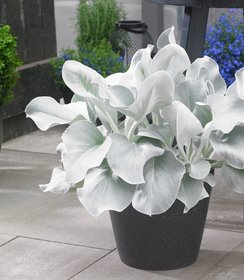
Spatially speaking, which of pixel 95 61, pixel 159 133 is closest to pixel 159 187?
pixel 159 133

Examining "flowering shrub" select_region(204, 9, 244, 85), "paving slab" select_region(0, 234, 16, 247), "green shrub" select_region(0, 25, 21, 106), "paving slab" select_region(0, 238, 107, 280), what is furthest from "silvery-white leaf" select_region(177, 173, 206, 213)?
"flowering shrub" select_region(204, 9, 244, 85)

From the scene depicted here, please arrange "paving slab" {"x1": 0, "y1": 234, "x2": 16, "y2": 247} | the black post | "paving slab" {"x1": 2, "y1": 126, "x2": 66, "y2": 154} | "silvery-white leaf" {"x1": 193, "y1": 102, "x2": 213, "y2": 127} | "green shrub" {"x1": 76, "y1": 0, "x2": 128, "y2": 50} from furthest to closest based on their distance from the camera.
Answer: "green shrub" {"x1": 76, "y1": 0, "x2": 128, "y2": 50} → "paving slab" {"x1": 2, "y1": 126, "x2": 66, "y2": 154} → the black post → "paving slab" {"x1": 0, "y1": 234, "x2": 16, "y2": 247} → "silvery-white leaf" {"x1": 193, "y1": 102, "x2": 213, "y2": 127}

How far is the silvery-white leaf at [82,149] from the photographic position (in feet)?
14.3

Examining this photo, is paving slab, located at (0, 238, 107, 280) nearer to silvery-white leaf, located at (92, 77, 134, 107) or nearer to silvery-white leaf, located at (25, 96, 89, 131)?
silvery-white leaf, located at (25, 96, 89, 131)

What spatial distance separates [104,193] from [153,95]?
554mm

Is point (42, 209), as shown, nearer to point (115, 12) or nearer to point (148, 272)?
point (148, 272)

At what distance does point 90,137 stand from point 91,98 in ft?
0.72

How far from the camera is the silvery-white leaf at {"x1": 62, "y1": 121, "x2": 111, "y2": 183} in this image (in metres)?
4.35

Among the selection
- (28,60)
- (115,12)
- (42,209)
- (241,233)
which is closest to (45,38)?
(28,60)

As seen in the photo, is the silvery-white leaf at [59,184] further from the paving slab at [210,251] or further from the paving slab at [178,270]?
the paving slab at [210,251]

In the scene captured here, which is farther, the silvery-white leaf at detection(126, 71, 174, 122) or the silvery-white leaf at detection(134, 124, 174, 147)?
the silvery-white leaf at detection(134, 124, 174, 147)

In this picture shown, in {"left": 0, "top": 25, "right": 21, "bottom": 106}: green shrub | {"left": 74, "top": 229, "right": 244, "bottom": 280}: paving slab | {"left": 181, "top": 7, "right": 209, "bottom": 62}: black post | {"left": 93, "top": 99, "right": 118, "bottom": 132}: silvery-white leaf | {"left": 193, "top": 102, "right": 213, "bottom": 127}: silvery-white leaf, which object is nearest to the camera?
{"left": 193, "top": 102, "right": 213, "bottom": 127}: silvery-white leaf

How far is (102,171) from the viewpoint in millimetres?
4484

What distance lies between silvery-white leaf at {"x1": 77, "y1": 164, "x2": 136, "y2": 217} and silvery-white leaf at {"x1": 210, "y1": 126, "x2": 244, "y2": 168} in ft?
1.58
